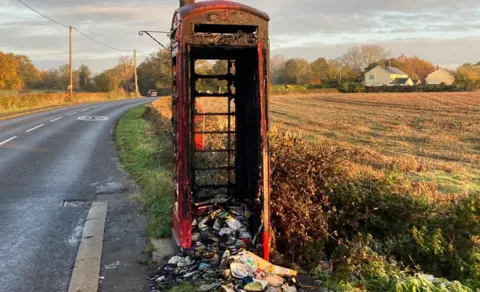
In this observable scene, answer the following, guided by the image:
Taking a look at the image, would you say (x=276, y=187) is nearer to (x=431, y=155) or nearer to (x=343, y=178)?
(x=343, y=178)

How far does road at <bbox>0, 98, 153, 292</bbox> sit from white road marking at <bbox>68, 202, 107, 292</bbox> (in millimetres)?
102

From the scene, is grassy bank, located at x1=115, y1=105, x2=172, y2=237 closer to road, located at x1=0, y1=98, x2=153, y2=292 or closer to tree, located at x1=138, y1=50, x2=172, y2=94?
road, located at x1=0, y1=98, x2=153, y2=292

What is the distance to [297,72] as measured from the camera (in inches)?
4097

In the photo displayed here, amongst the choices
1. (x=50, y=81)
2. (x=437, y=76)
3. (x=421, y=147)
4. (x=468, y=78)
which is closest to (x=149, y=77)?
(x=50, y=81)

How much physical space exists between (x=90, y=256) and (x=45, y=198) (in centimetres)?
337

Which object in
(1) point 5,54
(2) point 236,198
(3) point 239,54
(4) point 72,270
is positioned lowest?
(4) point 72,270

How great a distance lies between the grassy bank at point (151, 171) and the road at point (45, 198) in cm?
51

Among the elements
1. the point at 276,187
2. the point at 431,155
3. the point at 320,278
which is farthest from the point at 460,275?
the point at 431,155

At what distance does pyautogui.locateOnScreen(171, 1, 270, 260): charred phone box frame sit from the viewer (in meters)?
5.03

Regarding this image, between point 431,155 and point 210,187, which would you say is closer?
point 210,187

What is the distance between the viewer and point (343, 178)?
6375 mm

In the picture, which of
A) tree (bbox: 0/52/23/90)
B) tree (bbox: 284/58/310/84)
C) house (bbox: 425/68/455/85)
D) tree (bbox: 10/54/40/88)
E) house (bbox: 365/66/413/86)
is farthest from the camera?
house (bbox: 425/68/455/85)

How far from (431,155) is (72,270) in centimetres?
1318

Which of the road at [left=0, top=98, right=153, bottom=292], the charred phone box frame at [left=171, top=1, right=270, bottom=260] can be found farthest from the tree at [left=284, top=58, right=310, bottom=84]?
the charred phone box frame at [left=171, top=1, right=270, bottom=260]
